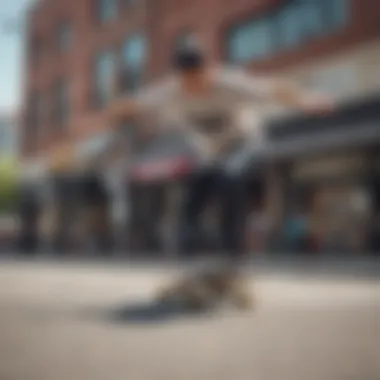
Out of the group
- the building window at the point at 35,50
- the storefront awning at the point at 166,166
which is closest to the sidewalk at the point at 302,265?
the storefront awning at the point at 166,166

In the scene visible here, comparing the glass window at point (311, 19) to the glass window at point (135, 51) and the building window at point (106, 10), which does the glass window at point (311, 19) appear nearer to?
the building window at point (106, 10)

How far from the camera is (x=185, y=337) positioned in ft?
13.4

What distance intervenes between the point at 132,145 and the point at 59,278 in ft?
11.6

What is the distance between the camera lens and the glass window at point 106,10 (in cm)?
1507

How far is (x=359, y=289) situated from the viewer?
272 inches

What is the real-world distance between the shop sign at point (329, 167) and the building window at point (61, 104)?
5.33 meters

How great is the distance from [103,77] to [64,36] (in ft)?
4.19

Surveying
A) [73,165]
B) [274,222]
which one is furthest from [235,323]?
[274,222]

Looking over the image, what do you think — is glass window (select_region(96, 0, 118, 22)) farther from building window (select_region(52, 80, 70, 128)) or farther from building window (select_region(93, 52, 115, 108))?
building window (select_region(52, 80, 70, 128))

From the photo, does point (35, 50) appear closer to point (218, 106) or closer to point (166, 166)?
point (166, 166)

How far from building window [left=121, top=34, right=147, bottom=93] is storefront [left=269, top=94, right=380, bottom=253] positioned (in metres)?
4.63

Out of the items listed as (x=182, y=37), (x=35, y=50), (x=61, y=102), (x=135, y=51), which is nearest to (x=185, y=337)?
(x=35, y=50)

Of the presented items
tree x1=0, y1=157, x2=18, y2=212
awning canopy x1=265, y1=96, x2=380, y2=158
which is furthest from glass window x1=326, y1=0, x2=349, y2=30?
tree x1=0, y1=157, x2=18, y2=212

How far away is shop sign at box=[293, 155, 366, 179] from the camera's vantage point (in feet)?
39.7
